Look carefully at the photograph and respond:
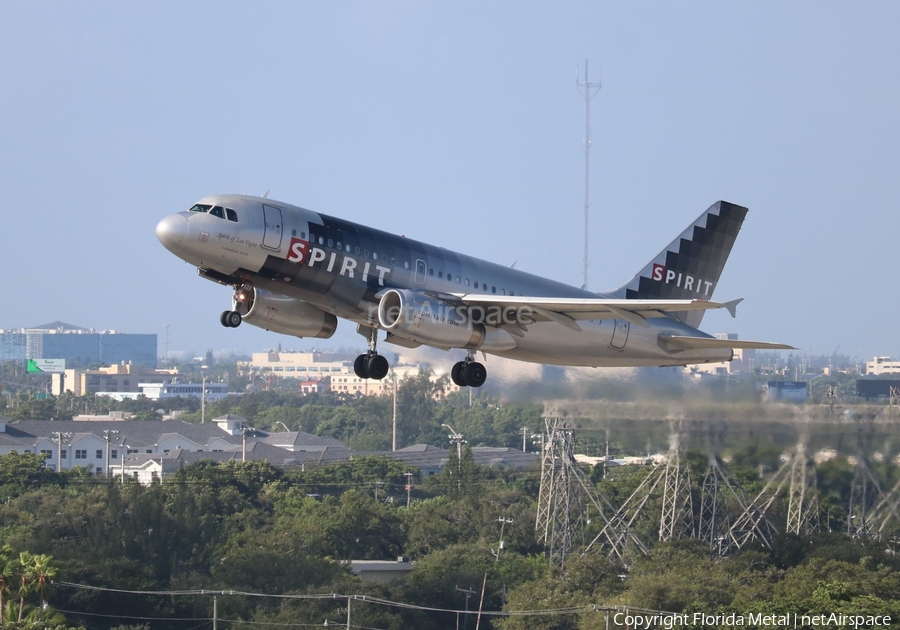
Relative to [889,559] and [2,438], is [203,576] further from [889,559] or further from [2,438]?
[2,438]

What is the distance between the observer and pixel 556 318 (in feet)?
141

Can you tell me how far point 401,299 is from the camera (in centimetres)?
4050

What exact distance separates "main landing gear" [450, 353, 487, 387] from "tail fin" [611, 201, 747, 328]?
8520 millimetres

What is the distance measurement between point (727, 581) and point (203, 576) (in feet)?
109

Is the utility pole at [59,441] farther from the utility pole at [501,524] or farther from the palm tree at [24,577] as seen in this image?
the palm tree at [24,577]

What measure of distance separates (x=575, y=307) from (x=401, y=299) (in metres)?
5.79

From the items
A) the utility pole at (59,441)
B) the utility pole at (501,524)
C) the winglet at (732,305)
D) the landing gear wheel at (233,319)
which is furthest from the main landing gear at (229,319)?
the utility pole at (59,441)

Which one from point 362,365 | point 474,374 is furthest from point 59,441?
point 474,374

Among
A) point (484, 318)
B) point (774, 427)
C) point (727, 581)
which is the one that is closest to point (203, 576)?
point (727, 581)

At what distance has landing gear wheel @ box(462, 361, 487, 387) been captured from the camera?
45250mm

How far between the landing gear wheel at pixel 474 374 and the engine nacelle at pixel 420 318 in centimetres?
356

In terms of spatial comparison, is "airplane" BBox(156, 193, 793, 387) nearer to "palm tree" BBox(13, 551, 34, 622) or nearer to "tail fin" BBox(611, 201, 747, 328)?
"tail fin" BBox(611, 201, 747, 328)

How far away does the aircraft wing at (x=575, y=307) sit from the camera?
40.2 m

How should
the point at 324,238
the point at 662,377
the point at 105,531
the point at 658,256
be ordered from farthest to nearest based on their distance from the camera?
the point at 105,531 → the point at 662,377 → the point at 658,256 → the point at 324,238
